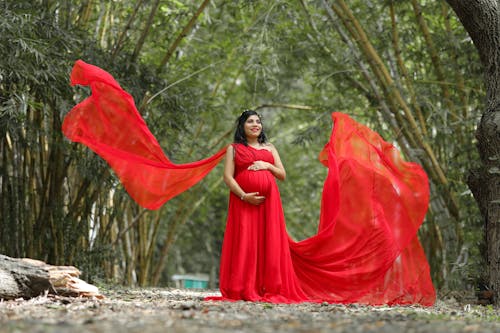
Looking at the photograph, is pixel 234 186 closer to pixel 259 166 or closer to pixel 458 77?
pixel 259 166

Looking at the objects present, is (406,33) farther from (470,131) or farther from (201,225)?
(201,225)

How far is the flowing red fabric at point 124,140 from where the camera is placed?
4.53 meters

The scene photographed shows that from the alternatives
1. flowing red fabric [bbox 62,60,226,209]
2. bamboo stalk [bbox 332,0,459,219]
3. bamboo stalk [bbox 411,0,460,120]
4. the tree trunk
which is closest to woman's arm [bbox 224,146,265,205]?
flowing red fabric [bbox 62,60,226,209]

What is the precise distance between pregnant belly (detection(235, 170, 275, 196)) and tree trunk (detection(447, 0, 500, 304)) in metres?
1.40

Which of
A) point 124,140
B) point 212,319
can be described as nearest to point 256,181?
point 124,140

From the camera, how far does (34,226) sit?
19.8 ft

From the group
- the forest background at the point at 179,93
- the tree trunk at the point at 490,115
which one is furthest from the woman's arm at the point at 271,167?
the forest background at the point at 179,93

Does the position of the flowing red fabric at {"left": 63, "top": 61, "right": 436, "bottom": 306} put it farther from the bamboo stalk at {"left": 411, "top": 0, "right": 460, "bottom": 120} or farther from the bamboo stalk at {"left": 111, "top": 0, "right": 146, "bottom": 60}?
the bamboo stalk at {"left": 411, "top": 0, "right": 460, "bottom": 120}

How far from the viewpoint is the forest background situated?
5301mm

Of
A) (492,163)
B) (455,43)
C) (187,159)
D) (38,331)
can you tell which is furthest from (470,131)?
(38,331)

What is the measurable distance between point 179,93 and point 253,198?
2241 millimetres

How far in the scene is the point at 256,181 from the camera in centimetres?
462

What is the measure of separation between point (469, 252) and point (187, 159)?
136 inches

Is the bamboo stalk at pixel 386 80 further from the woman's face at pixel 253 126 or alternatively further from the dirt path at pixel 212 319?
the dirt path at pixel 212 319
